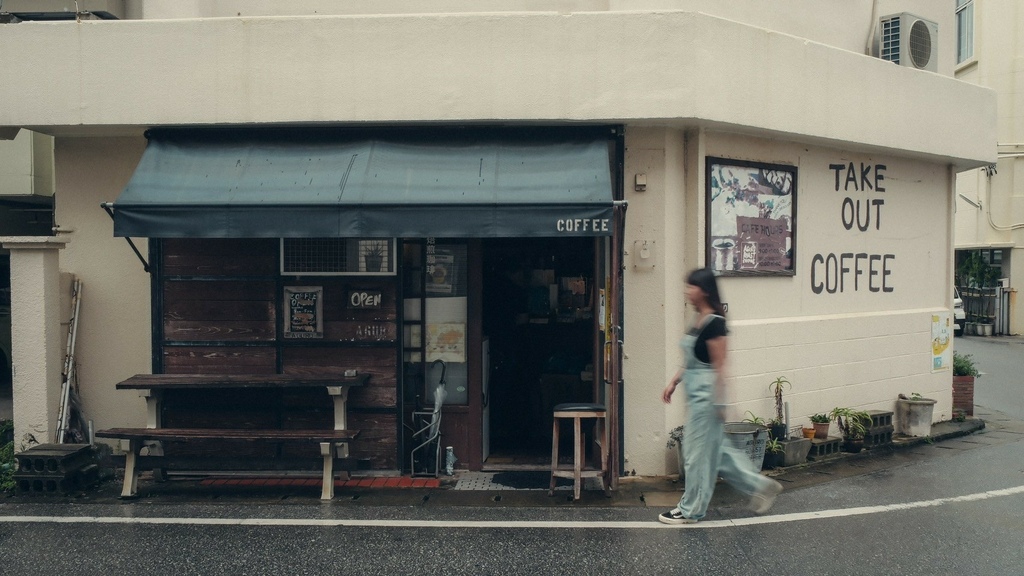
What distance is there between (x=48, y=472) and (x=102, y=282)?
209 centimetres

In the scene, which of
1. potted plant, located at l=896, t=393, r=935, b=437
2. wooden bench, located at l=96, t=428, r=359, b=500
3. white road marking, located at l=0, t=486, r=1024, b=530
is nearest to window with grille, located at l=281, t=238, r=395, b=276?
wooden bench, located at l=96, t=428, r=359, b=500

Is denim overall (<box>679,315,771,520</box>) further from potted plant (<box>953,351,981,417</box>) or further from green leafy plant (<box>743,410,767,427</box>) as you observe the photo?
potted plant (<box>953,351,981,417</box>)

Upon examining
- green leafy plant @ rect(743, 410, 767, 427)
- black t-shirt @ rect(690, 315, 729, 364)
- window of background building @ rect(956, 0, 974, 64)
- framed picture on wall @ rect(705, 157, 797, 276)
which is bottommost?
green leafy plant @ rect(743, 410, 767, 427)

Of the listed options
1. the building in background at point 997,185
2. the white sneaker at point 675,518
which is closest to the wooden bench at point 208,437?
the white sneaker at point 675,518

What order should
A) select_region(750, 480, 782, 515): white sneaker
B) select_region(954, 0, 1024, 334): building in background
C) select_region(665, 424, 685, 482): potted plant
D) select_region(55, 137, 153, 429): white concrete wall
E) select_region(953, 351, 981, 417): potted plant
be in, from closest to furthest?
select_region(750, 480, 782, 515): white sneaker, select_region(665, 424, 685, 482): potted plant, select_region(55, 137, 153, 429): white concrete wall, select_region(953, 351, 981, 417): potted plant, select_region(954, 0, 1024, 334): building in background

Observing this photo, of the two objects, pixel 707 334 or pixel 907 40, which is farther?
pixel 907 40

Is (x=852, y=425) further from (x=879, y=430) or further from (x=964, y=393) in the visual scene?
(x=964, y=393)

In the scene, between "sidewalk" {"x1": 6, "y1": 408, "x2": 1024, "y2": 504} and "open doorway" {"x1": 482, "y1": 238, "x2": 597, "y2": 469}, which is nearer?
"sidewalk" {"x1": 6, "y1": 408, "x2": 1024, "y2": 504}

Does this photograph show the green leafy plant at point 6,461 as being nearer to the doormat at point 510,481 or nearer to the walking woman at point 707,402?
the doormat at point 510,481

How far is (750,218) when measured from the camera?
840 centimetres

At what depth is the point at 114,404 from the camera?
26.9 ft

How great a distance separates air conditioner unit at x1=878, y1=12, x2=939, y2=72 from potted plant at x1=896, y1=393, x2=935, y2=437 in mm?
4245

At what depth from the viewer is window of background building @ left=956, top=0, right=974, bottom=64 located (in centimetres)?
2441

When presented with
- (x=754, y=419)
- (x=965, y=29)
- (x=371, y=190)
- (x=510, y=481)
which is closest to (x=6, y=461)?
(x=371, y=190)
